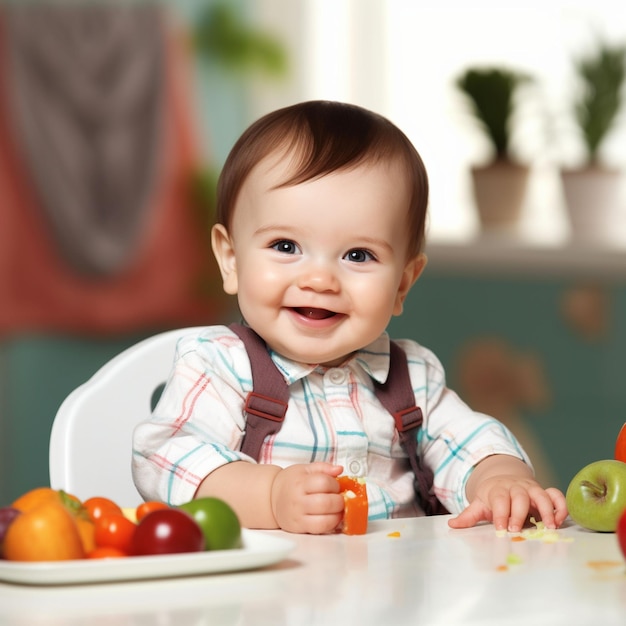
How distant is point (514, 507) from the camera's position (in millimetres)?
1052

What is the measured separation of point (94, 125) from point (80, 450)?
Answer: 99.7 inches

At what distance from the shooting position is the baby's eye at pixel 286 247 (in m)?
1.19

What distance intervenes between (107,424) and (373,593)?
24.9 inches

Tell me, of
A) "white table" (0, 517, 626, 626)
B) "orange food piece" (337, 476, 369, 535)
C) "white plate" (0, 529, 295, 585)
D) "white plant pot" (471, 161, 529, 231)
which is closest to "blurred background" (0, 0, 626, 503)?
"white plant pot" (471, 161, 529, 231)

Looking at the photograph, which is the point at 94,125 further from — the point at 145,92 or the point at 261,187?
the point at 261,187

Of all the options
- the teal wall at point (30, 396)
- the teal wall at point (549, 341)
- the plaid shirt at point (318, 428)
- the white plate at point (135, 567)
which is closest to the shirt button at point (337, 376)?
the plaid shirt at point (318, 428)

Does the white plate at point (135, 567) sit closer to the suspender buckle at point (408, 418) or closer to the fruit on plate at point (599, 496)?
the fruit on plate at point (599, 496)

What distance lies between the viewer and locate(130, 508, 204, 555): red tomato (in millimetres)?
794

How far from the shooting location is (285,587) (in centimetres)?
78

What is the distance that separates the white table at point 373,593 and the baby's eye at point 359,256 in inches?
14.2

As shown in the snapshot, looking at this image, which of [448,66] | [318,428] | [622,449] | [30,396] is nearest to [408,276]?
[318,428]

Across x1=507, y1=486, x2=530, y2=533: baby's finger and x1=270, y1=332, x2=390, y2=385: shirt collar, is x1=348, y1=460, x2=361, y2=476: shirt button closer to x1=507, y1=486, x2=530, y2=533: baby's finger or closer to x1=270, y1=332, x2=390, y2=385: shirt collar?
x1=270, y1=332, x2=390, y2=385: shirt collar

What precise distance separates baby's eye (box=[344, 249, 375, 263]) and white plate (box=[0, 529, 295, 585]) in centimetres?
45

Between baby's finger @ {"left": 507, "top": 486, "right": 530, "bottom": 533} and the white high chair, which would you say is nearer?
baby's finger @ {"left": 507, "top": 486, "right": 530, "bottom": 533}
